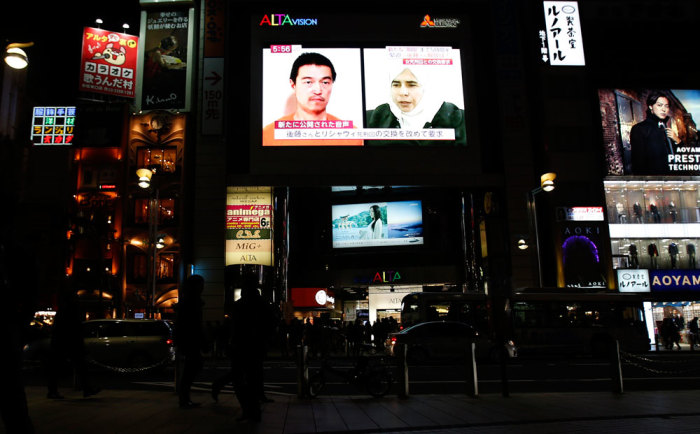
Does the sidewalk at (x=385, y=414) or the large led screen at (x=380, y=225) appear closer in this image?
the sidewalk at (x=385, y=414)

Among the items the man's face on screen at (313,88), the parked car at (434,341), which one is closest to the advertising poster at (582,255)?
the parked car at (434,341)

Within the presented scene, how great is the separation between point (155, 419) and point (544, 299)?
21559 mm

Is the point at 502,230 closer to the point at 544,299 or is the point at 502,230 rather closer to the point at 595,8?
the point at 544,299

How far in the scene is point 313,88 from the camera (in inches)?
1396

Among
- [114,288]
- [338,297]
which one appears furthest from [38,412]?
[338,297]

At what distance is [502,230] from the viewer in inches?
369

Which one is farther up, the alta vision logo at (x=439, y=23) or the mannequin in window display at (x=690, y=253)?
the alta vision logo at (x=439, y=23)

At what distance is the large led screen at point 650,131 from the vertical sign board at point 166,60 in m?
27.2

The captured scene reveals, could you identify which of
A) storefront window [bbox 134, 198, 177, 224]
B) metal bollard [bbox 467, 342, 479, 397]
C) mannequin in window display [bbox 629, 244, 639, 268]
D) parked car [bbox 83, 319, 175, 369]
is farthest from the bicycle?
mannequin in window display [bbox 629, 244, 639, 268]

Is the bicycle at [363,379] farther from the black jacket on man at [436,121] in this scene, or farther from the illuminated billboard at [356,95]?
the black jacket on man at [436,121]

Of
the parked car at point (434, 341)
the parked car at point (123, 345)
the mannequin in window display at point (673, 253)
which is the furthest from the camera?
the mannequin in window display at point (673, 253)

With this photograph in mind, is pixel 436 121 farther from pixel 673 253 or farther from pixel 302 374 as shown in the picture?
pixel 302 374

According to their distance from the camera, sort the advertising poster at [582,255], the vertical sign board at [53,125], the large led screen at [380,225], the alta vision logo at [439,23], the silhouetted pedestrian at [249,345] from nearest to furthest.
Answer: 1. the silhouetted pedestrian at [249,345]
2. the advertising poster at [582,255]
3. the vertical sign board at [53,125]
4. the alta vision logo at [439,23]
5. the large led screen at [380,225]

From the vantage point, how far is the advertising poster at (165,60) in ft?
114
